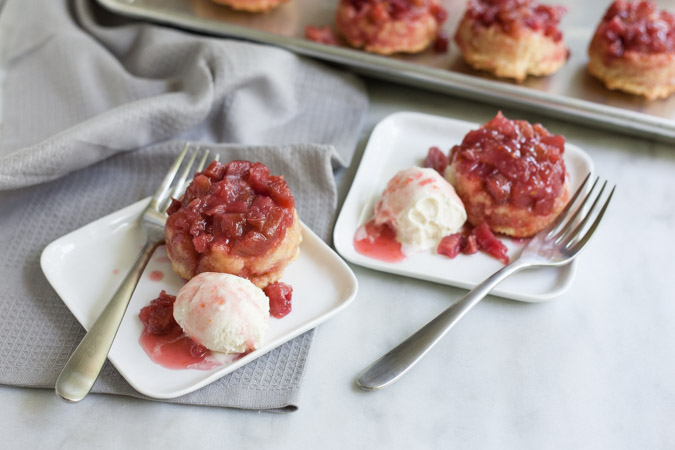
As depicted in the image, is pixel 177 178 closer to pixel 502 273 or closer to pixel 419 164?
pixel 419 164

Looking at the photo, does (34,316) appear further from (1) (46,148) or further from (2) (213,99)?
(2) (213,99)

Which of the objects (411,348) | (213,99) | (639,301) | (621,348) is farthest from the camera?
(213,99)

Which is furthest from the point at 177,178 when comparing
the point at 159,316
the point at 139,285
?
the point at 159,316

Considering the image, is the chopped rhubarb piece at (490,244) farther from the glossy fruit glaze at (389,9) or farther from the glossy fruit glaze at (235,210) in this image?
the glossy fruit glaze at (389,9)

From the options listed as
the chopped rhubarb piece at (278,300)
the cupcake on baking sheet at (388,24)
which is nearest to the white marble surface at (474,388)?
the chopped rhubarb piece at (278,300)

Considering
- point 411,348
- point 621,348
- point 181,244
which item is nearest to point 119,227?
point 181,244
